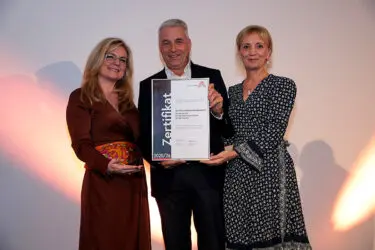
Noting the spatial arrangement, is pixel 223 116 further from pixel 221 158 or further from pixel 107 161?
pixel 107 161

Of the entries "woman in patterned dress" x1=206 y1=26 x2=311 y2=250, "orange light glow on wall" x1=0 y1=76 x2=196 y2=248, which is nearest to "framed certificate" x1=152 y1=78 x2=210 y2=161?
"woman in patterned dress" x1=206 y1=26 x2=311 y2=250

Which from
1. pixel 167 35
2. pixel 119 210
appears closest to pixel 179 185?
pixel 119 210

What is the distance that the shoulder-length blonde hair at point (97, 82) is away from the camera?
189 centimetres

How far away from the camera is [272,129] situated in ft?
5.73

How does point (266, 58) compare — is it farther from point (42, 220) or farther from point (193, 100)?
point (42, 220)

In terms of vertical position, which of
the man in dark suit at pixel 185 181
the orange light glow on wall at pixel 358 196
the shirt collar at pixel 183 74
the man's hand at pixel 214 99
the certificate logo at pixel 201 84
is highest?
the shirt collar at pixel 183 74

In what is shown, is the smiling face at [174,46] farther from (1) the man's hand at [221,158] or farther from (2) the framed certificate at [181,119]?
(1) the man's hand at [221,158]

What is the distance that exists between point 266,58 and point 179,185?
69cm

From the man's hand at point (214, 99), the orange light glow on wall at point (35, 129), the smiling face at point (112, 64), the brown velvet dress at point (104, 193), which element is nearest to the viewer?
the man's hand at point (214, 99)

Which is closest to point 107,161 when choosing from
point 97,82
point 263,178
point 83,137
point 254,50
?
point 83,137

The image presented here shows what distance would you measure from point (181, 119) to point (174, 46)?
0.34 m

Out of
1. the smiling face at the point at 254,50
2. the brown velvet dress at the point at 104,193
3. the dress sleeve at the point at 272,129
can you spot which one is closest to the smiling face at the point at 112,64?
the brown velvet dress at the point at 104,193

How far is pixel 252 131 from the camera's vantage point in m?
1.79

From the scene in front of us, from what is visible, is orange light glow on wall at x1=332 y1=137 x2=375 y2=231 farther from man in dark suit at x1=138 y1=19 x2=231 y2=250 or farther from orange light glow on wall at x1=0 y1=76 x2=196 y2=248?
orange light glow on wall at x1=0 y1=76 x2=196 y2=248
